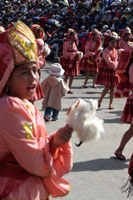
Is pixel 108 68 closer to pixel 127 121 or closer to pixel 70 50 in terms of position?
pixel 70 50

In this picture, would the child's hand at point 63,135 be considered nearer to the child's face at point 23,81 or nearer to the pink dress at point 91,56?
the child's face at point 23,81

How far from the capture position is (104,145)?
6.17 m

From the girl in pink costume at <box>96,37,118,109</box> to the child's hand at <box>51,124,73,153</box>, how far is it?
649cm

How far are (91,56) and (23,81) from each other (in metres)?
10.2

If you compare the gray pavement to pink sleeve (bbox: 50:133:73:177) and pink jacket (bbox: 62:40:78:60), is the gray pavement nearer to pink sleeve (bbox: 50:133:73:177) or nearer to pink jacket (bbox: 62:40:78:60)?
pink sleeve (bbox: 50:133:73:177)

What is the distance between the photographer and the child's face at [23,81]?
2.16 meters

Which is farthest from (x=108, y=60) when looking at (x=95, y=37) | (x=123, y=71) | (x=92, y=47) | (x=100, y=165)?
(x=100, y=165)

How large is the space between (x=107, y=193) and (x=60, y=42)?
1483 centimetres

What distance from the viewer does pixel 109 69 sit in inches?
364

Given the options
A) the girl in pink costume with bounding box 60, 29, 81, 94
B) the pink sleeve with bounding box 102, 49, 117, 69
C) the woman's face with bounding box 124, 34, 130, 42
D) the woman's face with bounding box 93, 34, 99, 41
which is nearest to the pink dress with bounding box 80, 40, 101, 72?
the woman's face with bounding box 93, 34, 99, 41

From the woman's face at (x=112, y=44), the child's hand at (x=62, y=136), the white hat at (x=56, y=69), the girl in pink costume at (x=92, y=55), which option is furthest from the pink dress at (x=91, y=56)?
the child's hand at (x=62, y=136)

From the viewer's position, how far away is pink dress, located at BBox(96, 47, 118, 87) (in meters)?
8.83

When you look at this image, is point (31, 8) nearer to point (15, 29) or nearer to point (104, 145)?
point (104, 145)

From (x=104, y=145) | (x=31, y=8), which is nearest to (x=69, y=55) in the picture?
(x=104, y=145)
